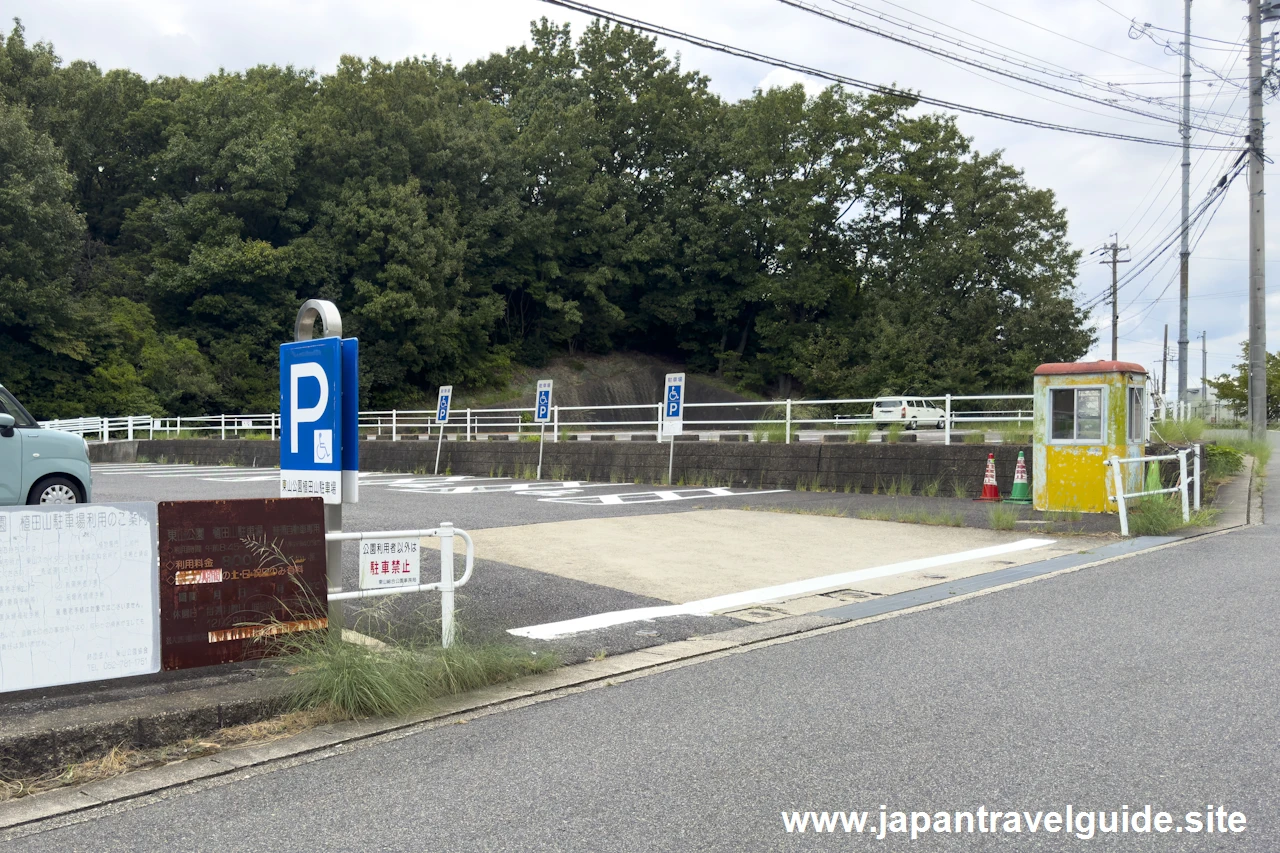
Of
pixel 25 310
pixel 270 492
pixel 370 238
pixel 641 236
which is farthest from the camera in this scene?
pixel 641 236

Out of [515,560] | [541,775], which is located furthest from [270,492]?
Result: [541,775]

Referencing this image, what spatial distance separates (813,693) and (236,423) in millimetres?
41525

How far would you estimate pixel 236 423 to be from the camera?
43.0 m

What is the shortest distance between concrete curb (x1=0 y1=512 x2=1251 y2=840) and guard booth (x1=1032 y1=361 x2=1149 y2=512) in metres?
6.72

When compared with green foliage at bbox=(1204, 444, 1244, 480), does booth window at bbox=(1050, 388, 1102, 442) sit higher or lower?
higher

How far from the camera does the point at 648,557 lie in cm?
1085

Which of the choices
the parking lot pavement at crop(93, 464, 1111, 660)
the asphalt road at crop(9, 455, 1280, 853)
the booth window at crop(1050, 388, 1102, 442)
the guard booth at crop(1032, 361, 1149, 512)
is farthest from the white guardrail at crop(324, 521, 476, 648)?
the booth window at crop(1050, 388, 1102, 442)

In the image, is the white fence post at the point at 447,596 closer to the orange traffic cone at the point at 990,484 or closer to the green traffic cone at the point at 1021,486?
the green traffic cone at the point at 1021,486

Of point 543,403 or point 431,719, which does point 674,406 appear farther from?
point 431,719

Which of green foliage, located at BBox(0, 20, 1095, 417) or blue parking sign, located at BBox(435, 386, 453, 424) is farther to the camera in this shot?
green foliage, located at BBox(0, 20, 1095, 417)

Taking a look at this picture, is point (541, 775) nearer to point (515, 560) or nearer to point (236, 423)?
point (515, 560)

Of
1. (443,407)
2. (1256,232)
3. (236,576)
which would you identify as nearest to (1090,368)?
(236,576)

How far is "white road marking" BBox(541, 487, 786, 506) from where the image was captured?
17.2m

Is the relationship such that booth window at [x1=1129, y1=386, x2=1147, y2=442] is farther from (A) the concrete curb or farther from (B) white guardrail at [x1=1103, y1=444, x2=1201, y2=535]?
(A) the concrete curb
